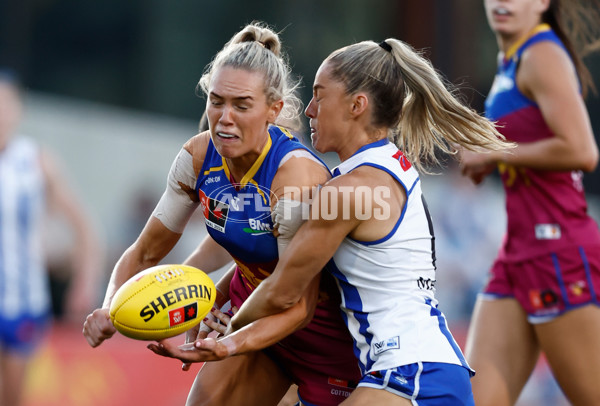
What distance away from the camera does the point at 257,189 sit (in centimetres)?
352

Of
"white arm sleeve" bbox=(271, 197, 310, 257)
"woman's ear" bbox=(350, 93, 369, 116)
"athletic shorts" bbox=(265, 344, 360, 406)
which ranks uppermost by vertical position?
"woman's ear" bbox=(350, 93, 369, 116)

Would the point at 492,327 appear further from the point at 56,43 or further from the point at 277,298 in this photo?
the point at 56,43

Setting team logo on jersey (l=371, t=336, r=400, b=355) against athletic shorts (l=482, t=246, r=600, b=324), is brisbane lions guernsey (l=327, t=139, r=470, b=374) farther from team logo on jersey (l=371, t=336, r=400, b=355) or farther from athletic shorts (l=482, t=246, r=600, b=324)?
athletic shorts (l=482, t=246, r=600, b=324)

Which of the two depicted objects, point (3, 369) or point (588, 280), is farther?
point (3, 369)

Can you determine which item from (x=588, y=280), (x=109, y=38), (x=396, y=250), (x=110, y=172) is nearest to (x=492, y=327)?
(x=588, y=280)

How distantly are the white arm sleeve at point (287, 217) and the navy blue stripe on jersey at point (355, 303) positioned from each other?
20 cm

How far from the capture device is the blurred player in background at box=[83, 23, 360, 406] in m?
3.45

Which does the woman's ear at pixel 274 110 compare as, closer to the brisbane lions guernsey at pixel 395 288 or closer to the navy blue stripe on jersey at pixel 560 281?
the brisbane lions guernsey at pixel 395 288

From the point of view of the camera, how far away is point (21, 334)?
650 cm

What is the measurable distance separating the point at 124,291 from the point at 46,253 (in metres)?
6.50

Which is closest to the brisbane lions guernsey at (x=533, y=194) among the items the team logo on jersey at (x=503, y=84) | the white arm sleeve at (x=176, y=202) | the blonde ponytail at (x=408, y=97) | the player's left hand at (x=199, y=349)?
the team logo on jersey at (x=503, y=84)

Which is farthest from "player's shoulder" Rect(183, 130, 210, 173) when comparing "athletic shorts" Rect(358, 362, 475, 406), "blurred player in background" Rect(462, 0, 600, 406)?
"blurred player in background" Rect(462, 0, 600, 406)

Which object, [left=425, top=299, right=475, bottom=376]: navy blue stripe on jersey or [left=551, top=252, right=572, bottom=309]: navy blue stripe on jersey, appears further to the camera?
[left=551, top=252, right=572, bottom=309]: navy blue stripe on jersey

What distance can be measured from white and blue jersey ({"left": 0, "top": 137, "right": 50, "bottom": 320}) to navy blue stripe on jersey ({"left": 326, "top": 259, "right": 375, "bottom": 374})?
3.84 meters
